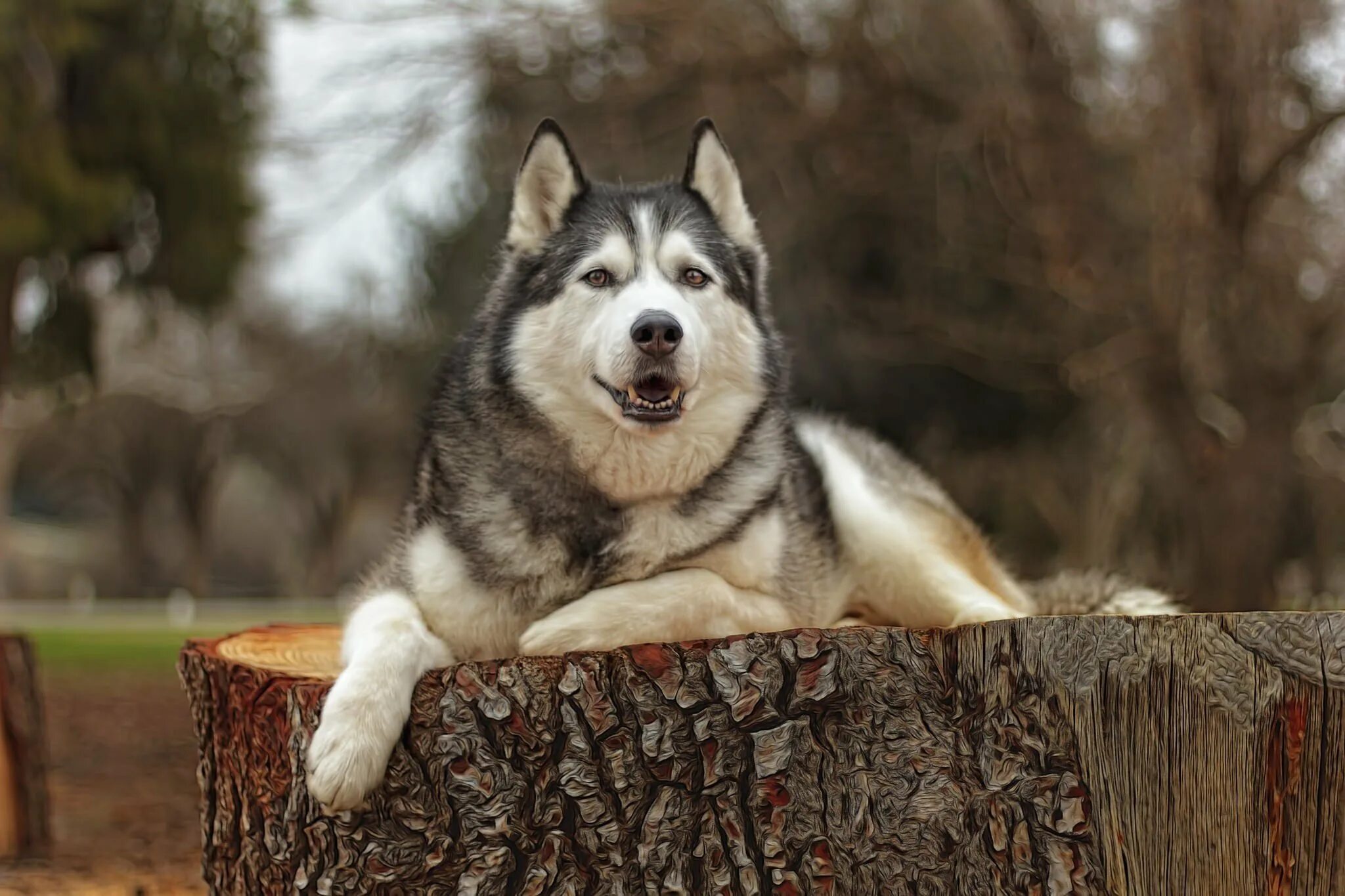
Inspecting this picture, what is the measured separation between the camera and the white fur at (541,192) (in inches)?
139

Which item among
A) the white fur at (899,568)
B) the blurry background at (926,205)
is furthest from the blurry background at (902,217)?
the white fur at (899,568)

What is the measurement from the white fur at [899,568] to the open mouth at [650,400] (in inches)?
49.8

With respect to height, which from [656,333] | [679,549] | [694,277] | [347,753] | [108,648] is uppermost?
[694,277]

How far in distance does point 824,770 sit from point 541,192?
1878mm

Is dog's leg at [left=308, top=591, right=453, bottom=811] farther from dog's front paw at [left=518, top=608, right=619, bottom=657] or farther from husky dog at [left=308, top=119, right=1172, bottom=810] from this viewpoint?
dog's front paw at [left=518, top=608, right=619, bottom=657]

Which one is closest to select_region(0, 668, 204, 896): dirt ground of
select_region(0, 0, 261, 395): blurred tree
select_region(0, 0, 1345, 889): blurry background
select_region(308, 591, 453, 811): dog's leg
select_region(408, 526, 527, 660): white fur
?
select_region(0, 0, 1345, 889): blurry background

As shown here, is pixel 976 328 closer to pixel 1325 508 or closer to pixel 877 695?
pixel 1325 508

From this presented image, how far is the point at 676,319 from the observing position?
314 centimetres

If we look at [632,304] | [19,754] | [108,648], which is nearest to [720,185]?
[632,304]

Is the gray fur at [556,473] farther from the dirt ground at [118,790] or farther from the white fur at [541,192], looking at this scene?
the dirt ground at [118,790]

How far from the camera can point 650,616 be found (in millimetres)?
3068

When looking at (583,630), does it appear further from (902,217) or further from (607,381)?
(902,217)

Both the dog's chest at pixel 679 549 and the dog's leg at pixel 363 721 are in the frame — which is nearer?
the dog's leg at pixel 363 721

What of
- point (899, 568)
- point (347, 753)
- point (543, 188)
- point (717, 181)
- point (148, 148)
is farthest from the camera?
point (148, 148)
